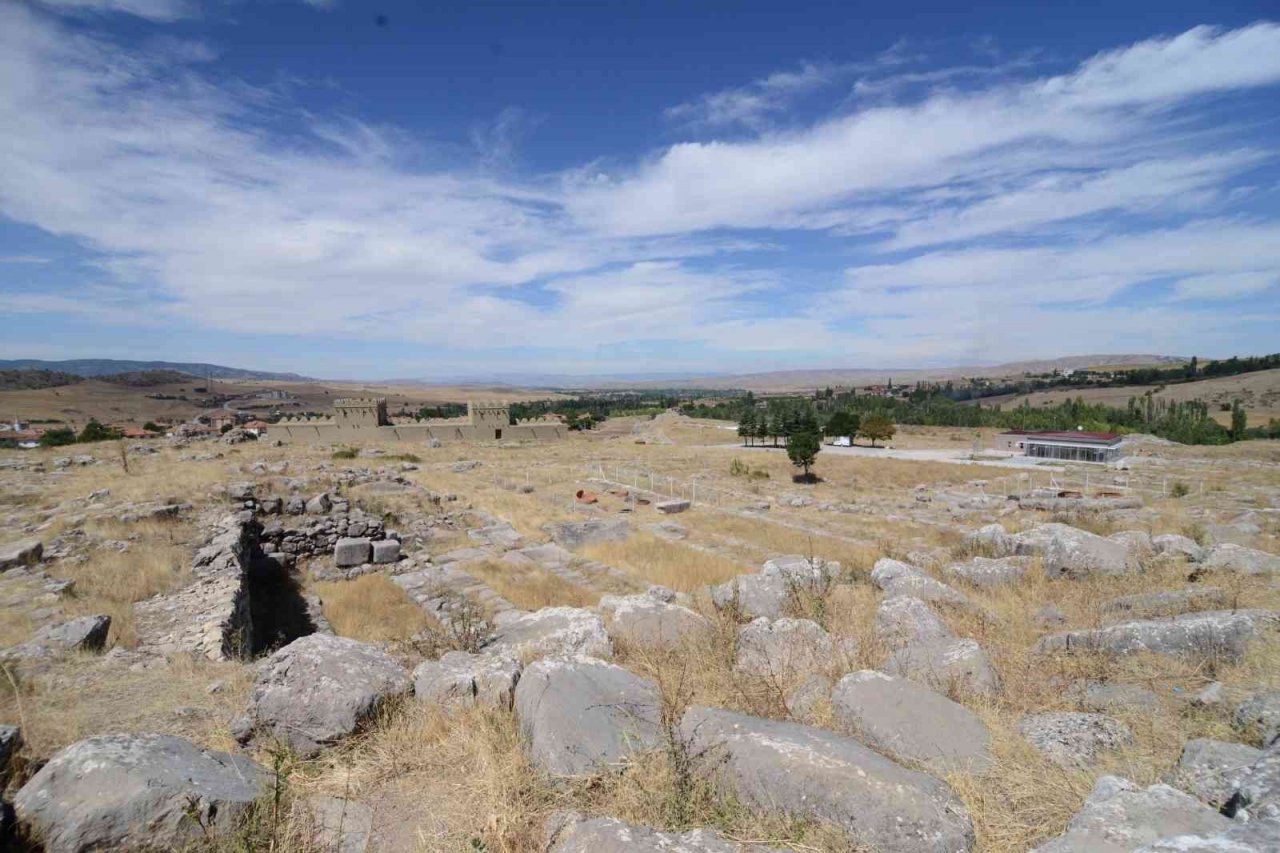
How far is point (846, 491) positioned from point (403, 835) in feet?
109

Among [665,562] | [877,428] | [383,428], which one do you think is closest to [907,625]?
[665,562]

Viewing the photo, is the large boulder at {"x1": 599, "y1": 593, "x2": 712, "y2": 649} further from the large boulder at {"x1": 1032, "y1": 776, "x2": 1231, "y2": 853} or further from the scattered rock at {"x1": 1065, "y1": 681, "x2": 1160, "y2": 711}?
the large boulder at {"x1": 1032, "y1": 776, "x2": 1231, "y2": 853}

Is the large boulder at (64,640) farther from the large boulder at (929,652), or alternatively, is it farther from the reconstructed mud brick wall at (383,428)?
the reconstructed mud brick wall at (383,428)

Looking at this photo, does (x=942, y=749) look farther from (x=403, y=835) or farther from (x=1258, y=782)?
(x=403, y=835)

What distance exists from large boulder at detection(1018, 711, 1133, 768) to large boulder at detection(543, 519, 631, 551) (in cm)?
1299

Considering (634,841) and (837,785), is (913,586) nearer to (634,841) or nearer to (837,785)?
(837,785)

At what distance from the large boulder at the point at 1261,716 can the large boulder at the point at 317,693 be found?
6.20m

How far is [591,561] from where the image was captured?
47.8 ft

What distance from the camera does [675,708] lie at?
4.21 m

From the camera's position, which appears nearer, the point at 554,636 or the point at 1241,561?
the point at 554,636

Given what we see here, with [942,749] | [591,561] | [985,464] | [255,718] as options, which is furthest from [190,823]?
[985,464]

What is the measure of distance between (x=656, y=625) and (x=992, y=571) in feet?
19.1

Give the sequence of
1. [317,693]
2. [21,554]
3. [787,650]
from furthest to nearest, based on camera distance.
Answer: [21,554] < [787,650] < [317,693]

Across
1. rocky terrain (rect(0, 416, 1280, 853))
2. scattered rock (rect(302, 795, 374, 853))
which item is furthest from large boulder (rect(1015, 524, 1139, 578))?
scattered rock (rect(302, 795, 374, 853))
